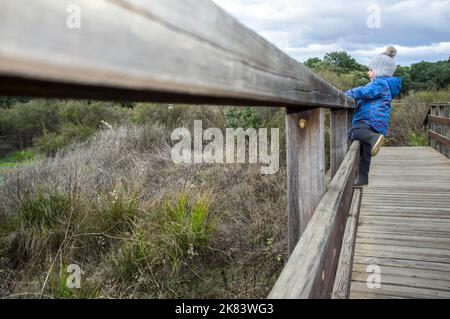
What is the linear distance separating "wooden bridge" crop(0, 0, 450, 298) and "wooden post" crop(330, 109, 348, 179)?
99 cm

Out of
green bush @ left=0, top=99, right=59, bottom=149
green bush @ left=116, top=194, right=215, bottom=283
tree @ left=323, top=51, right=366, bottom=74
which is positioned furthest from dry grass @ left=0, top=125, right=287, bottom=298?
tree @ left=323, top=51, right=366, bottom=74

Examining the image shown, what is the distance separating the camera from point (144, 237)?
398cm

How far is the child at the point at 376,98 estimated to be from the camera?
4.34 metres

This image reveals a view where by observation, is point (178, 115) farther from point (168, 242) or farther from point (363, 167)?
point (168, 242)

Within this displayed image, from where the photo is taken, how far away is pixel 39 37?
328mm

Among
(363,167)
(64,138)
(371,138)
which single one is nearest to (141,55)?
(371,138)

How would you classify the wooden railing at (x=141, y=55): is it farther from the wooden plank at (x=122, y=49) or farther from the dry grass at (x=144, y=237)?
the dry grass at (x=144, y=237)

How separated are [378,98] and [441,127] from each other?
478 cm

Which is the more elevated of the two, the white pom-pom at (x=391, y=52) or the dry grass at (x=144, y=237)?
the white pom-pom at (x=391, y=52)

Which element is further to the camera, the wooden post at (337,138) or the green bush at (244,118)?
the green bush at (244,118)

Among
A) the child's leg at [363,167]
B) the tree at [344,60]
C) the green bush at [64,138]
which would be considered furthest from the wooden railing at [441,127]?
the tree at [344,60]
